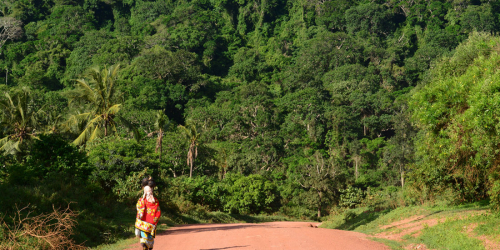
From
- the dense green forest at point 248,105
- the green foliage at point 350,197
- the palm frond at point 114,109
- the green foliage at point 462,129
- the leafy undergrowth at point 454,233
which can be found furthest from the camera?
the green foliage at point 350,197

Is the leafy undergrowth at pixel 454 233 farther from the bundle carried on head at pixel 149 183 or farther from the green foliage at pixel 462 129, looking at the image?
the bundle carried on head at pixel 149 183

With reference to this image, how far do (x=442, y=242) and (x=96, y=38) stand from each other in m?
84.8

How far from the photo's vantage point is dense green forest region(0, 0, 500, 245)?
16.4 m

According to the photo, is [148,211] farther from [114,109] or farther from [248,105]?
[248,105]

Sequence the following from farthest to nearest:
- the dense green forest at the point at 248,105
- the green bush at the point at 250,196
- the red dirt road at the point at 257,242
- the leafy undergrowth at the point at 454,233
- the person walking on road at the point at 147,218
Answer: the green bush at the point at 250,196 < the dense green forest at the point at 248,105 < the leafy undergrowth at the point at 454,233 < the red dirt road at the point at 257,242 < the person walking on road at the point at 147,218

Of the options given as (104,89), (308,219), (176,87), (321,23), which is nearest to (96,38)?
(176,87)

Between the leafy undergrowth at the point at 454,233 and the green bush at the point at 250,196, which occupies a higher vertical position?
the leafy undergrowth at the point at 454,233

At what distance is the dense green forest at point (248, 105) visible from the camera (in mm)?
16391

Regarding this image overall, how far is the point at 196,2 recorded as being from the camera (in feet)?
357

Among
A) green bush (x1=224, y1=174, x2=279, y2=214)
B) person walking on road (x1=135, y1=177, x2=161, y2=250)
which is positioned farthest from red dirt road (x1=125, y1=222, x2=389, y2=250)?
green bush (x1=224, y1=174, x2=279, y2=214)

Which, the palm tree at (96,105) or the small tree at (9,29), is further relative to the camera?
the small tree at (9,29)

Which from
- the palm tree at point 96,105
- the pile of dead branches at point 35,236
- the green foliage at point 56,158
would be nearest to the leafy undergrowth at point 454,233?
the pile of dead branches at point 35,236

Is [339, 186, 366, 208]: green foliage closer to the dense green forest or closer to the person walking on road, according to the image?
the dense green forest

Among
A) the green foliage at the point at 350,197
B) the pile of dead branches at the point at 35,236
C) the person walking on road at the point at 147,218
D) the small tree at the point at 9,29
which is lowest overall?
the green foliage at the point at 350,197
